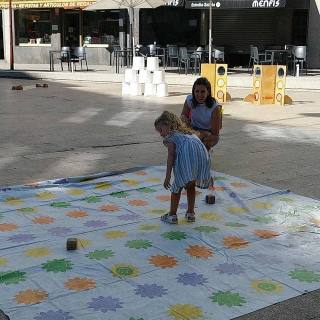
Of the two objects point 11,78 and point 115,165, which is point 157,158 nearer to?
point 115,165

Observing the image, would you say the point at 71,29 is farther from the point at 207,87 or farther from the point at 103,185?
the point at 207,87

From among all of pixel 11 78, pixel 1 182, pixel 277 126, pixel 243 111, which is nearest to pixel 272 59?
pixel 243 111

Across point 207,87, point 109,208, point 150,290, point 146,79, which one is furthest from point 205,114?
point 146,79

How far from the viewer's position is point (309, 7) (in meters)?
22.5

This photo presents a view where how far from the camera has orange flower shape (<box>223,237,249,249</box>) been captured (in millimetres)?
4730

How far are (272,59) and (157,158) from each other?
39.2 feet

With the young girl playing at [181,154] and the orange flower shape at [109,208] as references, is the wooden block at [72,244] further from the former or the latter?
the orange flower shape at [109,208]

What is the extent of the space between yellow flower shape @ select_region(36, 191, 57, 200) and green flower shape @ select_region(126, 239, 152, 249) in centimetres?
157

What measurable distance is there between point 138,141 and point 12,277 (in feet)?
18.1

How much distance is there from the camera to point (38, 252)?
4.55 m

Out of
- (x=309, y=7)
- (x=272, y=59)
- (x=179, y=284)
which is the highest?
(x=309, y=7)

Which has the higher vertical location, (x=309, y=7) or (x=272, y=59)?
(x=309, y=7)

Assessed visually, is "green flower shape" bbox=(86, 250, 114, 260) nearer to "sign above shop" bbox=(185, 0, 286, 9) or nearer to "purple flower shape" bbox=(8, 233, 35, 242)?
"purple flower shape" bbox=(8, 233, 35, 242)

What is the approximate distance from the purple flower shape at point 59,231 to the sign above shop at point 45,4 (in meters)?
22.0
